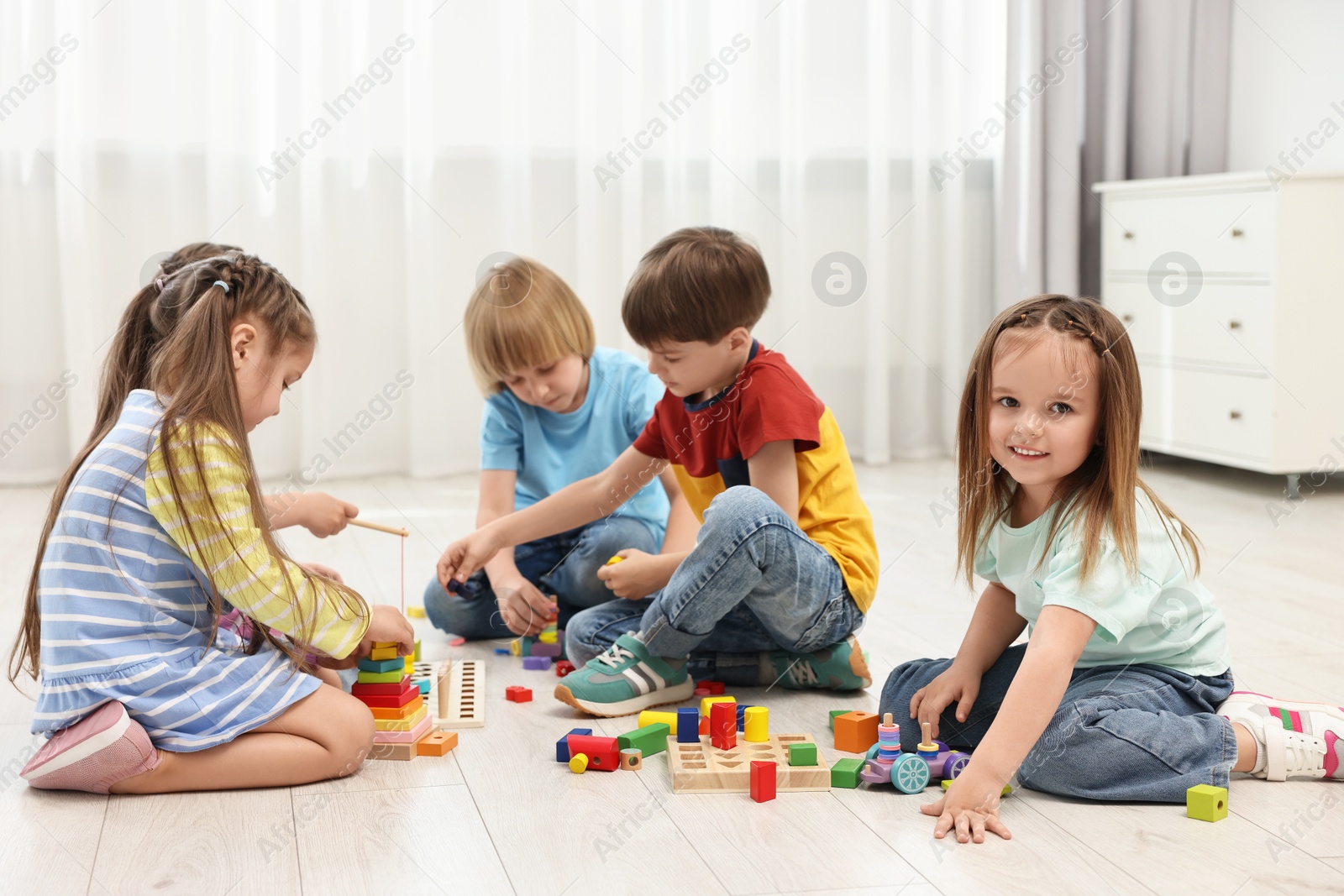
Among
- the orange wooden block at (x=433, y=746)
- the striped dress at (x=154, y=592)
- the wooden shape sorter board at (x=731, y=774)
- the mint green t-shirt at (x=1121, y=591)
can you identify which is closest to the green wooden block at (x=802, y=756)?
the wooden shape sorter board at (x=731, y=774)

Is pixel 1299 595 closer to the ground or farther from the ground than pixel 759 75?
closer to the ground

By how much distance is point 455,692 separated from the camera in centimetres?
146

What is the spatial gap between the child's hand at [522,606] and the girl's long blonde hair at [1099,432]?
25.9 inches

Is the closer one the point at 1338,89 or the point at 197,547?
the point at 197,547

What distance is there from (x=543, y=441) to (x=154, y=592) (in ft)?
2.47

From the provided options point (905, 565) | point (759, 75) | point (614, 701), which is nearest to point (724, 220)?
point (759, 75)

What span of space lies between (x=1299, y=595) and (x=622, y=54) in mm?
2037

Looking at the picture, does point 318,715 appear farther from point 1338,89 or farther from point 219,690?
point 1338,89

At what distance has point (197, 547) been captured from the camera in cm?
113

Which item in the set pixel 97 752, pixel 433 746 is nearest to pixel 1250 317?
pixel 433 746

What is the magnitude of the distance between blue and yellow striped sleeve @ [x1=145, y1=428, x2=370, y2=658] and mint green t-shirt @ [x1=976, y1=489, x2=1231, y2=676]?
653 millimetres

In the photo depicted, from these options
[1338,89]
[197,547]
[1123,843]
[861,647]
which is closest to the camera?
[1123,843]

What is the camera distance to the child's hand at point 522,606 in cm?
164

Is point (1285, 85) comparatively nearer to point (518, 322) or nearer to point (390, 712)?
point (518, 322)
